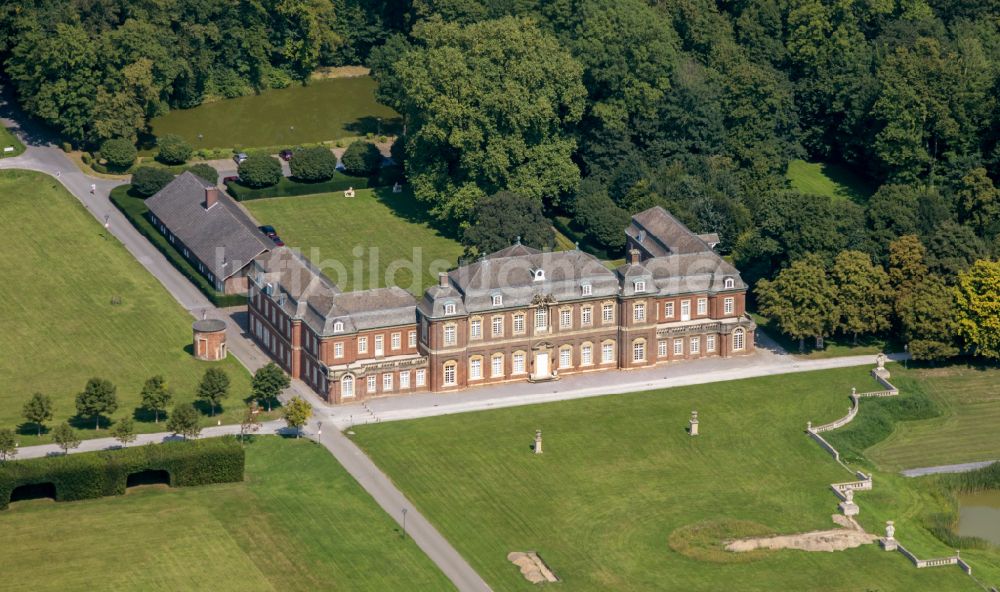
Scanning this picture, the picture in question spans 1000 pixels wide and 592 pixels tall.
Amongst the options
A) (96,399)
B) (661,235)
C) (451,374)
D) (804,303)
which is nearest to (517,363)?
(451,374)

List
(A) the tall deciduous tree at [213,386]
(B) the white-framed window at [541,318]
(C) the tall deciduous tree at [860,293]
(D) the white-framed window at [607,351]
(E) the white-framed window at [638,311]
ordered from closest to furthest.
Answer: (A) the tall deciduous tree at [213,386] < (B) the white-framed window at [541,318] < (E) the white-framed window at [638,311] < (D) the white-framed window at [607,351] < (C) the tall deciduous tree at [860,293]

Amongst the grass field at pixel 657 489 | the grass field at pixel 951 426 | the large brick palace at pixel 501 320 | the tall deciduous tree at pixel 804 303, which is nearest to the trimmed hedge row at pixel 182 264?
the large brick palace at pixel 501 320

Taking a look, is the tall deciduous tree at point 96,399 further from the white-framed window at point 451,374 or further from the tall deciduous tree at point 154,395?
the white-framed window at point 451,374

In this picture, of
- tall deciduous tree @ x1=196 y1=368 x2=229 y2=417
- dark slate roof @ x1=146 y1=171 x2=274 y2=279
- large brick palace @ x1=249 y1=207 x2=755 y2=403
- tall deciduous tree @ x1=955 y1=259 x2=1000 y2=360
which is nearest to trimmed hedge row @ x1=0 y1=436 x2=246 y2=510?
tall deciduous tree @ x1=196 y1=368 x2=229 y2=417

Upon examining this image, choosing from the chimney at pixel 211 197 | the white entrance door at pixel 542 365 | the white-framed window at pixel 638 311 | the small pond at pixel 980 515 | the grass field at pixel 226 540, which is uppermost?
the chimney at pixel 211 197

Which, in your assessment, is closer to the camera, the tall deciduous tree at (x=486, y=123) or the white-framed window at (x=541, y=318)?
the white-framed window at (x=541, y=318)

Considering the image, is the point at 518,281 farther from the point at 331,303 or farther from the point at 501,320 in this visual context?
the point at 331,303

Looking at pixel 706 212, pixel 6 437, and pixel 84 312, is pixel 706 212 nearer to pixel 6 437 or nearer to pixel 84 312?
pixel 84 312
